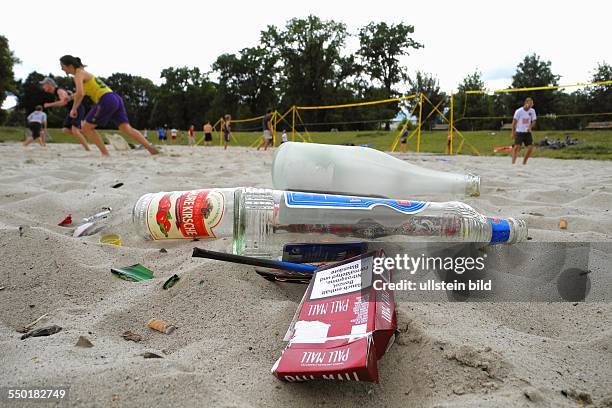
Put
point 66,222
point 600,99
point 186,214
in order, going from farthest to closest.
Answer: point 600,99 → point 66,222 → point 186,214

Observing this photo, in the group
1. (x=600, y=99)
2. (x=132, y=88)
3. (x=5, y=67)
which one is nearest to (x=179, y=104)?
(x=132, y=88)

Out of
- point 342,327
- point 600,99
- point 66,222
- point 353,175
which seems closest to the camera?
point 342,327

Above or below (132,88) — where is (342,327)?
below

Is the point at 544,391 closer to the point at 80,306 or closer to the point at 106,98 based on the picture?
the point at 80,306

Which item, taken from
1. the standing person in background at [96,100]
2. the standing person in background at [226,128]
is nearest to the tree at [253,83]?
the standing person in background at [226,128]

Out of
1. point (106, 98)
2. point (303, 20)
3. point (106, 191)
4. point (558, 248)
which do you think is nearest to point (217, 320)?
point (558, 248)

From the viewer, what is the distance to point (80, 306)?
913 mm

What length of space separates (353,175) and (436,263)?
50 cm

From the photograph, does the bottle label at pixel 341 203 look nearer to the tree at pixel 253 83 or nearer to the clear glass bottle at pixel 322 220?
the clear glass bottle at pixel 322 220

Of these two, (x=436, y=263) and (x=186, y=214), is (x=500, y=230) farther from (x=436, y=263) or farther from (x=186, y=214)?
(x=186, y=214)

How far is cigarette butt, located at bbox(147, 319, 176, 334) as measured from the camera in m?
0.82

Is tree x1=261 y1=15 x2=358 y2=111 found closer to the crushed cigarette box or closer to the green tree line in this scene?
the green tree line

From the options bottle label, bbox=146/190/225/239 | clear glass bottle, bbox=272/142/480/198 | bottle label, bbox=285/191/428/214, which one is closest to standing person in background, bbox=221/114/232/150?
clear glass bottle, bbox=272/142/480/198

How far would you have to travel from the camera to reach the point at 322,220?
111 cm
